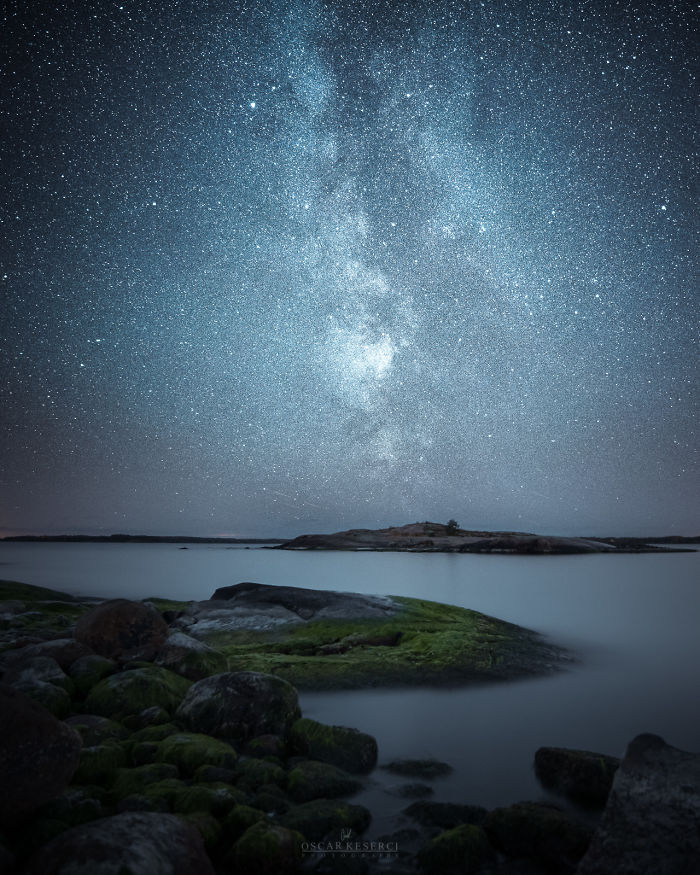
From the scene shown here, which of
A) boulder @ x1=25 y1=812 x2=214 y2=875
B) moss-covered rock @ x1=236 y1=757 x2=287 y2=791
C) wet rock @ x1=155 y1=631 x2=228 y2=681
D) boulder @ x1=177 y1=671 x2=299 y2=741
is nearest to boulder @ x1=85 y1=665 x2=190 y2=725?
boulder @ x1=177 y1=671 x2=299 y2=741

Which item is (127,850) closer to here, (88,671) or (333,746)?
(333,746)

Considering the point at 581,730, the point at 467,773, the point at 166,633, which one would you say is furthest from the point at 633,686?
the point at 166,633

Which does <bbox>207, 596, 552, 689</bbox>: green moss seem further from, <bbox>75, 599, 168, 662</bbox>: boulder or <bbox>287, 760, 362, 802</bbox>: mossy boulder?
<bbox>287, 760, 362, 802</bbox>: mossy boulder

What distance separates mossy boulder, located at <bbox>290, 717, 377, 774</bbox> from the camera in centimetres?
671

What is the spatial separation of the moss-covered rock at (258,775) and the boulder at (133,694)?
7.56 feet

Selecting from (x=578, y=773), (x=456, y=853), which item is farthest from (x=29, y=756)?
(x=578, y=773)

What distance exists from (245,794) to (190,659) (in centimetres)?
467

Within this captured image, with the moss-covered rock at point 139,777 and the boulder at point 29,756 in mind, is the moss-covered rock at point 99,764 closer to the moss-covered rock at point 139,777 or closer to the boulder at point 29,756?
the moss-covered rock at point 139,777

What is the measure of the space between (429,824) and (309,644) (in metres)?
8.27

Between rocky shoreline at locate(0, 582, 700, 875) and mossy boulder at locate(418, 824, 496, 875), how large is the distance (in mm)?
12

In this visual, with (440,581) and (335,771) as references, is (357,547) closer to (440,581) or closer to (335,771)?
(440,581)

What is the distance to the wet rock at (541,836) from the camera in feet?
15.1

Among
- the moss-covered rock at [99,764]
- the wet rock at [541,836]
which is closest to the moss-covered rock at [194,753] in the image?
the moss-covered rock at [99,764]

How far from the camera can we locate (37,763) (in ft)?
14.6
